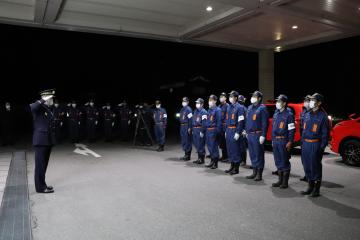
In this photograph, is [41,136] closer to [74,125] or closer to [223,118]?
[223,118]

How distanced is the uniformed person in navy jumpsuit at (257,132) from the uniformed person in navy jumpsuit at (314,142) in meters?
1.17

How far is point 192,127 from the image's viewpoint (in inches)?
405

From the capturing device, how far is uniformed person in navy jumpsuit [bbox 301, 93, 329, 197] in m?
6.18

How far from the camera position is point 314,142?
6.25 metres

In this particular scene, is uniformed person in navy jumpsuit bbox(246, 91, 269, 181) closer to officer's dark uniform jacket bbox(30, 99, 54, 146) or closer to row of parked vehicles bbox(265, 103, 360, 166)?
row of parked vehicles bbox(265, 103, 360, 166)

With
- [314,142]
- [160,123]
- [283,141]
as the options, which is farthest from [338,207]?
[160,123]

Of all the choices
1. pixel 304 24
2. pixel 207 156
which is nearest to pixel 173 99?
pixel 304 24

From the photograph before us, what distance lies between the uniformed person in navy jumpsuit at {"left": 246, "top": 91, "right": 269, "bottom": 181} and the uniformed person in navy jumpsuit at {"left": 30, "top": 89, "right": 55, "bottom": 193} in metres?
4.54

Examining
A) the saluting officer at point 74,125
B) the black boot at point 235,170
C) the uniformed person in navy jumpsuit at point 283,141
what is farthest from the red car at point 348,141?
the saluting officer at point 74,125

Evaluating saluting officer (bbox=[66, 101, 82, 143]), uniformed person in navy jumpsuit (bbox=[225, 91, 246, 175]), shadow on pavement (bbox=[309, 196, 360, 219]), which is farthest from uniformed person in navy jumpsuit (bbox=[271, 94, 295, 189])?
saluting officer (bbox=[66, 101, 82, 143])

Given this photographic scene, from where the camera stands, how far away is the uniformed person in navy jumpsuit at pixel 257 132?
7.47 m

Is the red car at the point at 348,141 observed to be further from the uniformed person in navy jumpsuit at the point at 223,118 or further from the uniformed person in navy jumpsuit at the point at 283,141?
the uniformed person in navy jumpsuit at the point at 283,141

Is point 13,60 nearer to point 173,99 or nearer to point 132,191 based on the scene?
point 173,99

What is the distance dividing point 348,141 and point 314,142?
3.92m
